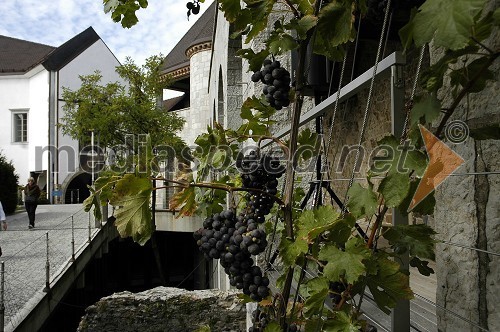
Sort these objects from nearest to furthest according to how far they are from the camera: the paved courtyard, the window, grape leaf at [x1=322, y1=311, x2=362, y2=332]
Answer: grape leaf at [x1=322, y1=311, x2=362, y2=332] → the paved courtyard → the window

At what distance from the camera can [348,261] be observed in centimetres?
90

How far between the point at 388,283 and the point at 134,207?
0.63m

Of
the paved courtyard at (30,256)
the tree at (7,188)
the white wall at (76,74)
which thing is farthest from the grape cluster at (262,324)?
the white wall at (76,74)

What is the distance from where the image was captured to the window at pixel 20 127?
23.3 meters

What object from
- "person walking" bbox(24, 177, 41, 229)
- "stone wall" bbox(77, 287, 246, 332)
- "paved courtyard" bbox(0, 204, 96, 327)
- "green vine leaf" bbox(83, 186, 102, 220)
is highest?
"green vine leaf" bbox(83, 186, 102, 220)

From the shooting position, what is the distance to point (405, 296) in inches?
36.1

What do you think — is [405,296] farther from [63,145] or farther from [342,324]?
[63,145]

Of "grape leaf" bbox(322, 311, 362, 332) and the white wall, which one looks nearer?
"grape leaf" bbox(322, 311, 362, 332)

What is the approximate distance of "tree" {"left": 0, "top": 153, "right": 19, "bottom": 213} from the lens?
15.3 m

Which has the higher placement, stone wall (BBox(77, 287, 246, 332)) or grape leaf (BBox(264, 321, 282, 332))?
grape leaf (BBox(264, 321, 282, 332))

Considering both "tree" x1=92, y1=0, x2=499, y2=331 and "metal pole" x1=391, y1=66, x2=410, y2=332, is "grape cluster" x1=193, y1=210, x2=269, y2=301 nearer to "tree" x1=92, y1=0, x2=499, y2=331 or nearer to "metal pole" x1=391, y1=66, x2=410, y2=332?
"tree" x1=92, y1=0, x2=499, y2=331

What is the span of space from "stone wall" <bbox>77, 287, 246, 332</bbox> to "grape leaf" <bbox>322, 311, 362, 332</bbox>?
4797 mm

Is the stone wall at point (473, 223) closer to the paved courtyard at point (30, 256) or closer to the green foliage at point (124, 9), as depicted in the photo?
the green foliage at point (124, 9)

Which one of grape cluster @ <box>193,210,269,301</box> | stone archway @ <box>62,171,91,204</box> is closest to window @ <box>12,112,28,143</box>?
stone archway @ <box>62,171,91,204</box>
